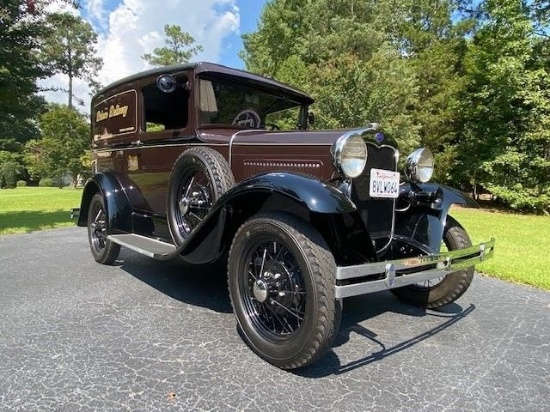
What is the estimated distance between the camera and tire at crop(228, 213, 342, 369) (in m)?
2.21

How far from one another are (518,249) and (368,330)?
4.76 m

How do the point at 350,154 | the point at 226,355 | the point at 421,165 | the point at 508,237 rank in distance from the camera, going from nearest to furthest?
the point at 226,355 < the point at 350,154 < the point at 421,165 < the point at 508,237

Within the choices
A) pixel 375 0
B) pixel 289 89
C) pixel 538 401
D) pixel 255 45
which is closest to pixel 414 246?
pixel 538 401

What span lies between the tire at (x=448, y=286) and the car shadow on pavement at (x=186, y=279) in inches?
64.4

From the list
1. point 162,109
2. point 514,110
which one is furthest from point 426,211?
point 514,110

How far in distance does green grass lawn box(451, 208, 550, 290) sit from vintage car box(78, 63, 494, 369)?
6.28 ft

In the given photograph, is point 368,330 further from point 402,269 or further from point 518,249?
point 518,249

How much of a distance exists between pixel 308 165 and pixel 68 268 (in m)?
3.26

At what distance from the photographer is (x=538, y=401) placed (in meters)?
2.12

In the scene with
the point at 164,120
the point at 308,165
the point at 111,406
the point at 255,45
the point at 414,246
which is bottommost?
the point at 111,406

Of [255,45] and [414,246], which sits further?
[255,45]

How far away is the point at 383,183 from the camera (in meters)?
2.96

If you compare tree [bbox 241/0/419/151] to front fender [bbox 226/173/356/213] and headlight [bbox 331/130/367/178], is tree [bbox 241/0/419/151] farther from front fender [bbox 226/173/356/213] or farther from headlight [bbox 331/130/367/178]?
front fender [bbox 226/173/356/213]

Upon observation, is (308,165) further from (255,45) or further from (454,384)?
(255,45)
